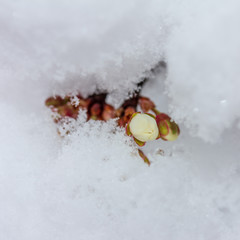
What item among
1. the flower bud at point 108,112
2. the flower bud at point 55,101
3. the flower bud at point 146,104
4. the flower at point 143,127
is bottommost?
the flower at point 143,127

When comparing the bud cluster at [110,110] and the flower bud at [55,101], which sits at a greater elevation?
the flower bud at [55,101]

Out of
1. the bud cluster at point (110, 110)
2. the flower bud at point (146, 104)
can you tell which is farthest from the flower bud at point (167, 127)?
the flower bud at point (146, 104)

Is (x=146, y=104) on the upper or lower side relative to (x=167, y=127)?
upper

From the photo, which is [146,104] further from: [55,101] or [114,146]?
[55,101]

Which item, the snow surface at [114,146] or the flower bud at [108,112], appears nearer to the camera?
the snow surface at [114,146]

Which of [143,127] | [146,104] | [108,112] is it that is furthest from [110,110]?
[143,127]

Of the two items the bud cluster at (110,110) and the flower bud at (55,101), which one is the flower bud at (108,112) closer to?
the bud cluster at (110,110)

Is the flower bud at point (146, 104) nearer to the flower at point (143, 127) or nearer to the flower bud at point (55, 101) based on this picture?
the flower at point (143, 127)
